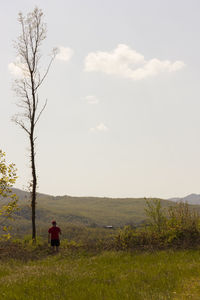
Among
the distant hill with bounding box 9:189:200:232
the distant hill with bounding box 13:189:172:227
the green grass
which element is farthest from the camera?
the distant hill with bounding box 13:189:172:227

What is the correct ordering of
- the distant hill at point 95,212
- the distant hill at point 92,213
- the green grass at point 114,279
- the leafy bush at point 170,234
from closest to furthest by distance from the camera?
the green grass at point 114,279 < the leafy bush at point 170,234 < the distant hill at point 92,213 < the distant hill at point 95,212

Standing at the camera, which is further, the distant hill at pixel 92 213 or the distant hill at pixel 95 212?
the distant hill at pixel 95 212

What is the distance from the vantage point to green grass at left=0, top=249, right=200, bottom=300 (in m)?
8.84

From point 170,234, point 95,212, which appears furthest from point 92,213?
point 170,234

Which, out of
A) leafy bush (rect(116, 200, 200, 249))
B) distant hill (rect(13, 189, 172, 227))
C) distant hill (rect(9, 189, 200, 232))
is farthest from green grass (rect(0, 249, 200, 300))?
distant hill (rect(13, 189, 172, 227))

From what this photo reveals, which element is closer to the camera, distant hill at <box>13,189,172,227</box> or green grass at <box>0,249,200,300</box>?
green grass at <box>0,249,200,300</box>

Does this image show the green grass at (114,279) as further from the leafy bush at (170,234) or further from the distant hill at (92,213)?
the distant hill at (92,213)

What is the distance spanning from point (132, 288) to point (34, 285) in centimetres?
301

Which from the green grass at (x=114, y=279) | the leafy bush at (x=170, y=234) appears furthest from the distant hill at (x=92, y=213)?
the green grass at (x=114, y=279)

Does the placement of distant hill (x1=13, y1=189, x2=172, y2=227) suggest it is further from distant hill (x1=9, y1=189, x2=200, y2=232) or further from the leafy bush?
the leafy bush

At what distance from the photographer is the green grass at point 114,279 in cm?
884

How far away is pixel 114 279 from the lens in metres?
10.4

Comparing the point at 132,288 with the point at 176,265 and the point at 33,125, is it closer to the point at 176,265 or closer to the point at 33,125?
the point at 176,265

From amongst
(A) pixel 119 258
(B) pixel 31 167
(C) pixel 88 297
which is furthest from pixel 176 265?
(B) pixel 31 167
